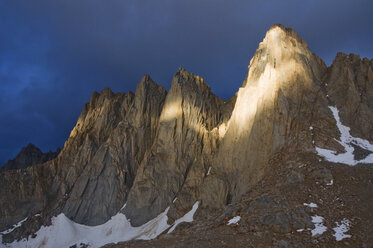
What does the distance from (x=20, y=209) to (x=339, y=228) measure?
64.8 meters

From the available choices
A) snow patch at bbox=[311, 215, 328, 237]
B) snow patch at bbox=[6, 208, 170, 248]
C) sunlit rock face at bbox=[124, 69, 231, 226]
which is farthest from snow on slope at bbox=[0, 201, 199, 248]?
snow patch at bbox=[311, 215, 328, 237]

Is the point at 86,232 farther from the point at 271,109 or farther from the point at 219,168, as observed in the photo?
the point at 271,109

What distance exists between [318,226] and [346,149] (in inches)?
508

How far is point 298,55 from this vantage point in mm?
39125

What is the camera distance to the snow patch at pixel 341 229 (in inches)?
661

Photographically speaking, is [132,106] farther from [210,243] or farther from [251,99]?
[210,243]

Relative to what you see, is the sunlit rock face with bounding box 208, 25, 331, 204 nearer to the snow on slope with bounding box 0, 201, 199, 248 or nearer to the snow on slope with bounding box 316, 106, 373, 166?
the snow on slope with bounding box 316, 106, 373, 166

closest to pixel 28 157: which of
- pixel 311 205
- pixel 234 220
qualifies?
pixel 234 220

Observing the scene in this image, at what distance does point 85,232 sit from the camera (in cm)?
5656

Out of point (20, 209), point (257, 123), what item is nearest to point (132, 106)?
point (20, 209)

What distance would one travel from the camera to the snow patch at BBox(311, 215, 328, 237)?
17.6m

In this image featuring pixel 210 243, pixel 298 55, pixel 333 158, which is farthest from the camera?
pixel 298 55

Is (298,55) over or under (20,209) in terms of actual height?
over

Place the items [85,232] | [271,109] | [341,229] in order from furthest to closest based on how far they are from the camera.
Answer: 1. [85,232]
2. [271,109]
3. [341,229]
